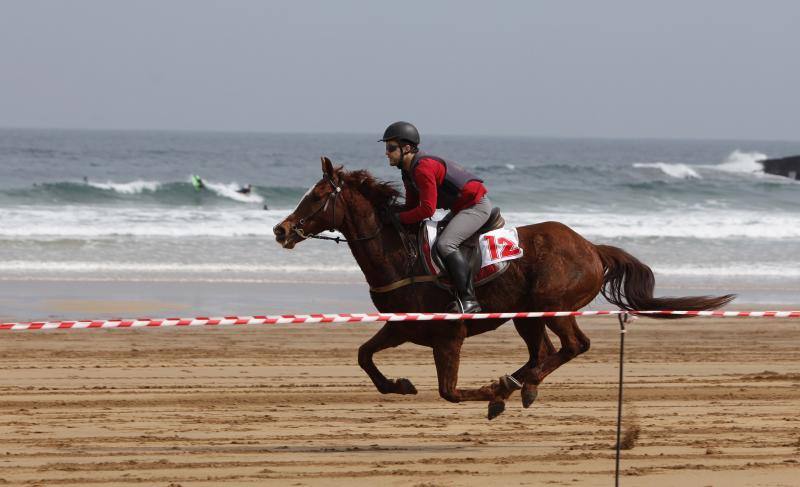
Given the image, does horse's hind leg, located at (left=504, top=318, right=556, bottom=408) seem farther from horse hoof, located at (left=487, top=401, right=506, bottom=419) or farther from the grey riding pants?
the grey riding pants

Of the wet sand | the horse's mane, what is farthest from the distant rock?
the horse's mane

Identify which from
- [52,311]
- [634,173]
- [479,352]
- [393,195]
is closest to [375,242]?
[393,195]

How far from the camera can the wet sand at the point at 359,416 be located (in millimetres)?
7527

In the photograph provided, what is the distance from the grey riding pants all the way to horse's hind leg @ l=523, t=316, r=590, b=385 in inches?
37.7

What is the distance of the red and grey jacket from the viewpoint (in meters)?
8.17

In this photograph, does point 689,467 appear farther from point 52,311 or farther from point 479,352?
A: point 52,311

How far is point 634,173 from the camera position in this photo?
229 feet

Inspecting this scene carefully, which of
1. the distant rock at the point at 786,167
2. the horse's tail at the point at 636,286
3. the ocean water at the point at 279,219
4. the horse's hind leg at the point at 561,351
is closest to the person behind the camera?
the horse's hind leg at the point at 561,351

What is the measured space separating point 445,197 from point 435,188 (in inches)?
14.1

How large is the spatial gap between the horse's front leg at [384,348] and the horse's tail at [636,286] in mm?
1773

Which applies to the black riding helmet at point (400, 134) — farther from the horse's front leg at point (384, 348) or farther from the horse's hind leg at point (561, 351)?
the horse's hind leg at point (561, 351)

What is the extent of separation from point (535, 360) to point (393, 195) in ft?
5.66

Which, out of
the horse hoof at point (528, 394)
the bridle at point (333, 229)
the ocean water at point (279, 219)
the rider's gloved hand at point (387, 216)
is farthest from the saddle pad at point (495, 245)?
the ocean water at point (279, 219)

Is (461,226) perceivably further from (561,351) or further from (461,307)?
(561,351)
